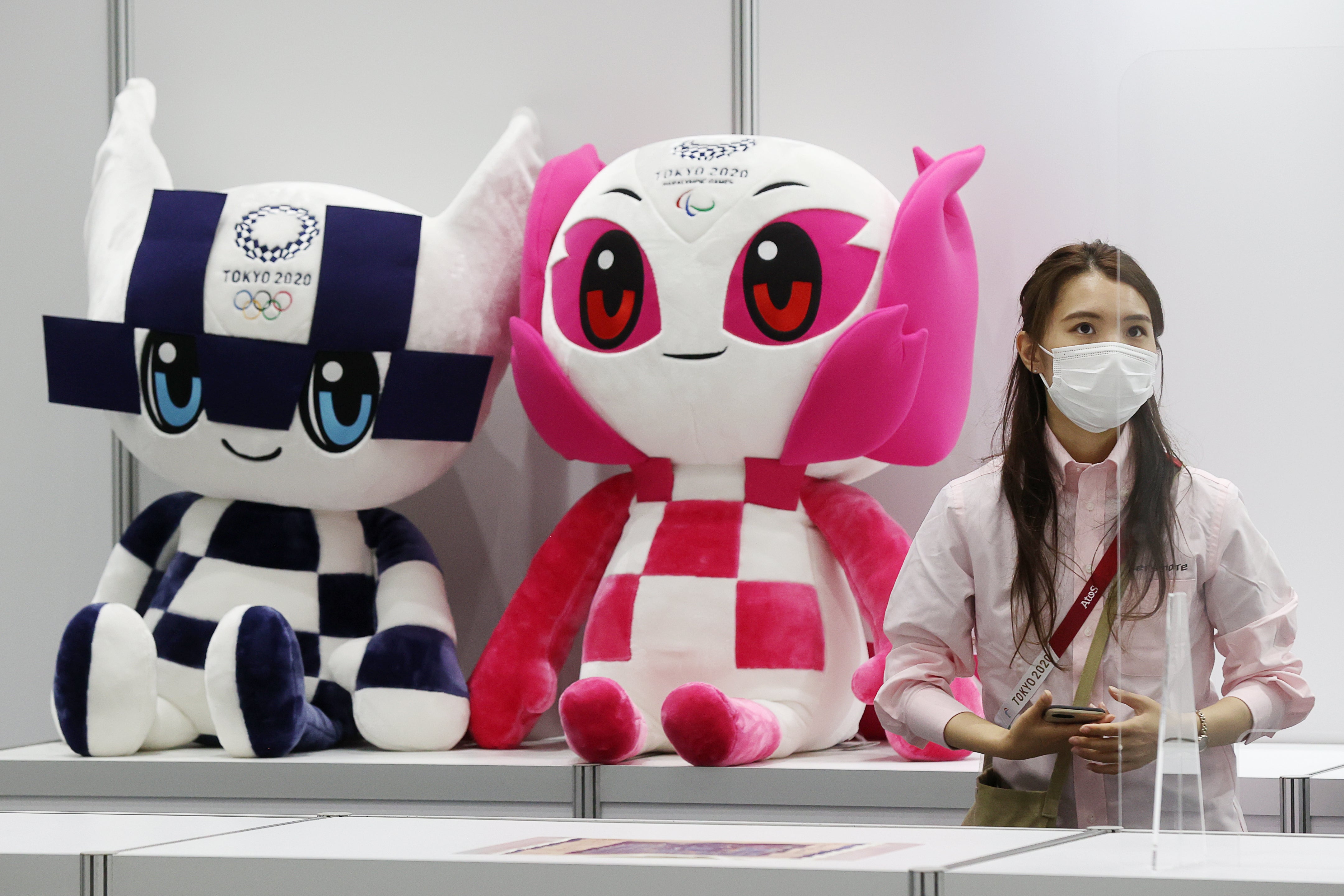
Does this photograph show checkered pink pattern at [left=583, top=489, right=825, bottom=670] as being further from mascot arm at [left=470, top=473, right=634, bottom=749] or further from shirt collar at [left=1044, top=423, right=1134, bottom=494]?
shirt collar at [left=1044, top=423, right=1134, bottom=494]

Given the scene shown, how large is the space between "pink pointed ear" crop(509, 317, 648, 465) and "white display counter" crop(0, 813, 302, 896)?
1062mm

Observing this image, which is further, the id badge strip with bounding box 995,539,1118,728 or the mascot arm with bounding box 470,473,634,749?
the mascot arm with bounding box 470,473,634,749

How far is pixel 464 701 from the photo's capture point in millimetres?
2359

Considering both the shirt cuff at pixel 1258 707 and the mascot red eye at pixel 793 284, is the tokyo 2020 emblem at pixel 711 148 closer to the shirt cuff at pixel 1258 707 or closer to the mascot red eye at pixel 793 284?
the mascot red eye at pixel 793 284

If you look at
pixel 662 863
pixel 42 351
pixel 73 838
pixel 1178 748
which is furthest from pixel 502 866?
pixel 42 351

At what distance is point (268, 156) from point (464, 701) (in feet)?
4.01

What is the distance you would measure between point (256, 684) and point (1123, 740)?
1393 mm

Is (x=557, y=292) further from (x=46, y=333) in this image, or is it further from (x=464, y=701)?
(x=46, y=333)

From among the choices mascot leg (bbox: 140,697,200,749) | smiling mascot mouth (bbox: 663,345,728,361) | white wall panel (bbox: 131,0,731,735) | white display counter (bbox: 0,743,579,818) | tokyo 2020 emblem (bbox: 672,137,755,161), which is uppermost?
white wall panel (bbox: 131,0,731,735)

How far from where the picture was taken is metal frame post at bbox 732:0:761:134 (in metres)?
2.70

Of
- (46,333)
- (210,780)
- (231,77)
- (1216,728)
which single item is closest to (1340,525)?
(1216,728)

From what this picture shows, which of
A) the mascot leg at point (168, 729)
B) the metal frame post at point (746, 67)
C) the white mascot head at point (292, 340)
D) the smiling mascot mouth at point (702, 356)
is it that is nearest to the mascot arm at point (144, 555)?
the white mascot head at point (292, 340)

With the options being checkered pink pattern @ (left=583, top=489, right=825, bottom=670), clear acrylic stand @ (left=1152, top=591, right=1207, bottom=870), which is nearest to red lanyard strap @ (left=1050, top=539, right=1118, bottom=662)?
clear acrylic stand @ (left=1152, top=591, right=1207, bottom=870)

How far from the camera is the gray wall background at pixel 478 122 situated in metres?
2.58
